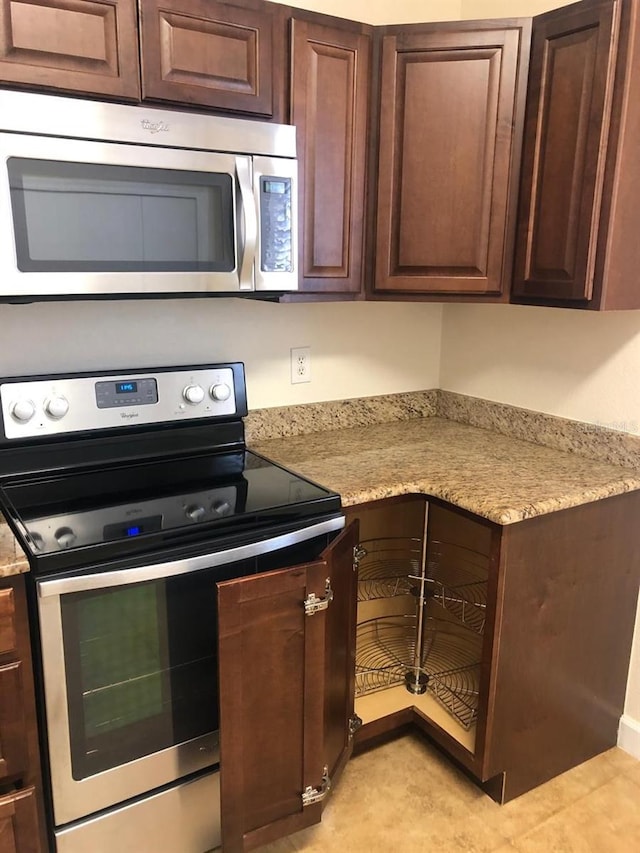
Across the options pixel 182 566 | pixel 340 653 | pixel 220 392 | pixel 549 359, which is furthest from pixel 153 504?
pixel 549 359

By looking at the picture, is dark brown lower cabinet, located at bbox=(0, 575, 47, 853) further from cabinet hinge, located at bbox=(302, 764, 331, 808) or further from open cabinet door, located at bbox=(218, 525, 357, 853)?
cabinet hinge, located at bbox=(302, 764, 331, 808)

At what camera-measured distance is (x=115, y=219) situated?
1.48 meters

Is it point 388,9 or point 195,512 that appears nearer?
point 195,512

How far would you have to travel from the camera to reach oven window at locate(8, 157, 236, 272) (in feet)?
4.55

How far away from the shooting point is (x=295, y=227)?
1.69 metres

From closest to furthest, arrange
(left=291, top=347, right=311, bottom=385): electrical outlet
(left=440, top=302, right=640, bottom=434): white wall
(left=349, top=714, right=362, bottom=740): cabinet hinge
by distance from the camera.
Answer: (left=349, top=714, right=362, bottom=740): cabinet hinge, (left=440, top=302, right=640, bottom=434): white wall, (left=291, top=347, right=311, bottom=385): electrical outlet

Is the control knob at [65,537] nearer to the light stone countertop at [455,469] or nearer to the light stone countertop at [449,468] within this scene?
the light stone countertop at [449,468]

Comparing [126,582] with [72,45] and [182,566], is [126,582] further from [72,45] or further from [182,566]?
[72,45]

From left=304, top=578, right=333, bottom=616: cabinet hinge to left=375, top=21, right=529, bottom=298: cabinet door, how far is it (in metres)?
0.88

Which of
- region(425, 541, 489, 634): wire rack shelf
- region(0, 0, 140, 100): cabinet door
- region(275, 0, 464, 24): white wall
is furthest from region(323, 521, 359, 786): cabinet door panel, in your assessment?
region(275, 0, 464, 24): white wall

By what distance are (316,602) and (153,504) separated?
0.43 m

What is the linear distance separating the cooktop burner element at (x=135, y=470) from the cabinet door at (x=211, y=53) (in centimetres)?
69

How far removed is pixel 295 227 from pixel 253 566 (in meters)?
0.81

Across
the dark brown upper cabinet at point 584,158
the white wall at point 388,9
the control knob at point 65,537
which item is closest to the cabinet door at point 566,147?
the dark brown upper cabinet at point 584,158
